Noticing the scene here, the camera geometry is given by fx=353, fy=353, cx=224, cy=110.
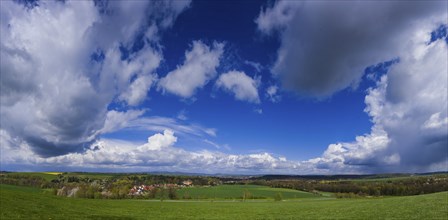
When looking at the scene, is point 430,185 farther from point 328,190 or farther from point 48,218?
point 48,218

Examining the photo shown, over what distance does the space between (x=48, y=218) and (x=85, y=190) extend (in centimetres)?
10604

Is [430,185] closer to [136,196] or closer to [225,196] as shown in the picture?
[225,196]

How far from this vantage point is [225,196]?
14250cm

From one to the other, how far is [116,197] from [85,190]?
1143 cm

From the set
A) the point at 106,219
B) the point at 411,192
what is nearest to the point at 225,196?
the point at 411,192

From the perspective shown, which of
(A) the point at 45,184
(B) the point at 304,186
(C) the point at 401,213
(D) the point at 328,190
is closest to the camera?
(C) the point at 401,213

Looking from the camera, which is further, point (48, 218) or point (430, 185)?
point (430, 185)

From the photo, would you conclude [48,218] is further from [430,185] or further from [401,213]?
[430,185]

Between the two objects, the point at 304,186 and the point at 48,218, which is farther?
the point at 304,186

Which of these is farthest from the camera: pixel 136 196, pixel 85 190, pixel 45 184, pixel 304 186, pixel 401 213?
pixel 304 186

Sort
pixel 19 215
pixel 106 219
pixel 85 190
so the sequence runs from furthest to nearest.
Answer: pixel 85 190
pixel 106 219
pixel 19 215

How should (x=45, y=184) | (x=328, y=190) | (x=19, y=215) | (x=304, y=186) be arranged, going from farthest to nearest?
(x=304, y=186) < (x=328, y=190) < (x=45, y=184) < (x=19, y=215)

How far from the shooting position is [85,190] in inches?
5049

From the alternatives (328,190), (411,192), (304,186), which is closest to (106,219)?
(411,192)
